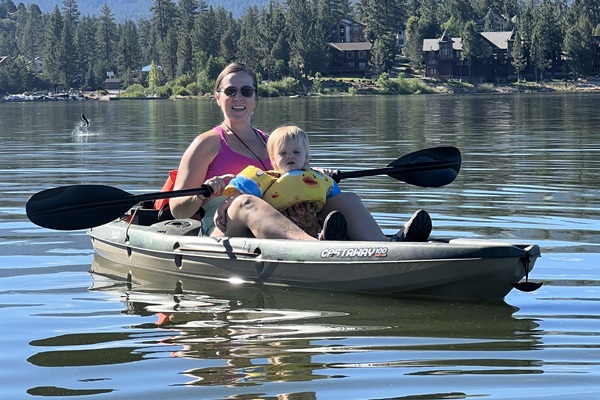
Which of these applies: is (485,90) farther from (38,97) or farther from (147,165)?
(147,165)

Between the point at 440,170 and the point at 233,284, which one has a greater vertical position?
the point at 440,170

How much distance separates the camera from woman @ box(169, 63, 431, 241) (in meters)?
8.35

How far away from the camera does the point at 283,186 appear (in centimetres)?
828

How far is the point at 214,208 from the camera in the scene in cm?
909

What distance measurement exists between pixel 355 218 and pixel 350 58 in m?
129

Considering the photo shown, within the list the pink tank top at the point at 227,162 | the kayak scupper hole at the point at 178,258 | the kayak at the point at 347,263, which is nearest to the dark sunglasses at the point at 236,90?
the pink tank top at the point at 227,162

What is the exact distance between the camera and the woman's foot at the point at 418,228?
7.98 m

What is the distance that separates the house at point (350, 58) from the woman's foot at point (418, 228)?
416 ft

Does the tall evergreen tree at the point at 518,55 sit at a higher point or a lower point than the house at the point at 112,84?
higher

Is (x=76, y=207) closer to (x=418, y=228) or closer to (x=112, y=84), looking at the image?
(x=418, y=228)

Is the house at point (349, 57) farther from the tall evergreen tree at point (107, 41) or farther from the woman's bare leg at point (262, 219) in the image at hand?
the woman's bare leg at point (262, 219)

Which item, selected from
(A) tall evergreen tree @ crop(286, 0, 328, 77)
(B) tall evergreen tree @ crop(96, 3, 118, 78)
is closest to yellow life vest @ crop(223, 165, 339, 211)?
(A) tall evergreen tree @ crop(286, 0, 328, 77)

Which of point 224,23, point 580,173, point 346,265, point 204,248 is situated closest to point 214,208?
point 204,248

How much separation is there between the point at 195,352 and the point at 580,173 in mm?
11159
